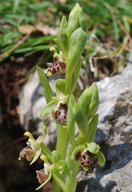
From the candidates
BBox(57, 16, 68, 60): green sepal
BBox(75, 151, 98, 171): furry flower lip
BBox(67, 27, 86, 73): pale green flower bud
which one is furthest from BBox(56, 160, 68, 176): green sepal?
BBox(57, 16, 68, 60): green sepal

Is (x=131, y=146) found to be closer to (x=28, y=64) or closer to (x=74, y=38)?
(x=74, y=38)

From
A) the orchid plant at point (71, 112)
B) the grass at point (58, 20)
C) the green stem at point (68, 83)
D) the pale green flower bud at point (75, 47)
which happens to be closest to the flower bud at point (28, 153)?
the orchid plant at point (71, 112)

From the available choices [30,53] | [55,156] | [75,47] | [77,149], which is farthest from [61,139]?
[30,53]

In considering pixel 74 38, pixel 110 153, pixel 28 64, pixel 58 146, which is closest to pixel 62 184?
pixel 58 146

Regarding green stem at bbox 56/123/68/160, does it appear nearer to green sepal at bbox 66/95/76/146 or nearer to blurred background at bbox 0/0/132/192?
green sepal at bbox 66/95/76/146

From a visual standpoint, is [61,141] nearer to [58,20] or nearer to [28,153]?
[28,153]
